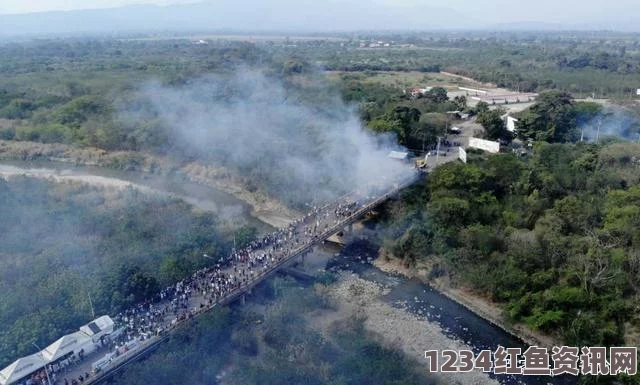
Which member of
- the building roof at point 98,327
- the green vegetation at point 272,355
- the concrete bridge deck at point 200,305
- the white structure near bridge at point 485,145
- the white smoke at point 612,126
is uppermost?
the white smoke at point 612,126

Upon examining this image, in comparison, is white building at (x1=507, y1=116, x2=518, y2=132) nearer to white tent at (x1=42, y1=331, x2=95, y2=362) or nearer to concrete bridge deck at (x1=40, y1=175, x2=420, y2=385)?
concrete bridge deck at (x1=40, y1=175, x2=420, y2=385)

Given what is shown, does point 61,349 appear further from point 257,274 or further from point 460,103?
point 460,103

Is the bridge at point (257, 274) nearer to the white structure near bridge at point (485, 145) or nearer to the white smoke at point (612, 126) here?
the white structure near bridge at point (485, 145)

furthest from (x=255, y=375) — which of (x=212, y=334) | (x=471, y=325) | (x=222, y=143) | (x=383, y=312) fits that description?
(x=222, y=143)

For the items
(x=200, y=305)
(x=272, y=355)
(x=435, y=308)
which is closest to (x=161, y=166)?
(x=200, y=305)

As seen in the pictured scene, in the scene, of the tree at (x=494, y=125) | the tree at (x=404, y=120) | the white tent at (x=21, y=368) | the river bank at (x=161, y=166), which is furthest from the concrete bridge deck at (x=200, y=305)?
the tree at (x=494, y=125)

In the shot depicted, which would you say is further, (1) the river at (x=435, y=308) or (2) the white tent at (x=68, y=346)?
(1) the river at (x=435, y=308)
